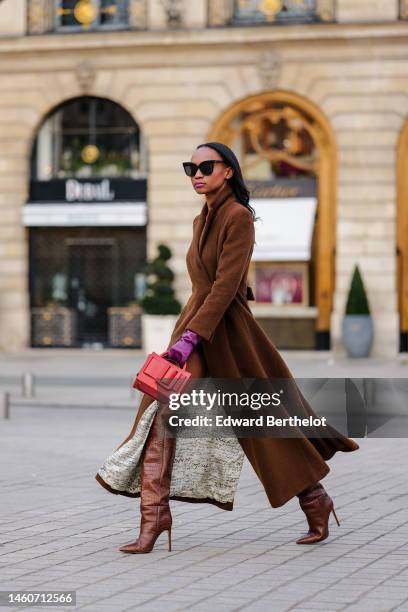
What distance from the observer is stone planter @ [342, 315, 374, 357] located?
28.5 meters

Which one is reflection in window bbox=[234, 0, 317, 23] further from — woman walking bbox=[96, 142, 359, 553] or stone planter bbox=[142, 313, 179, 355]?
woman walking bbox=[96, 142, 359, 553]

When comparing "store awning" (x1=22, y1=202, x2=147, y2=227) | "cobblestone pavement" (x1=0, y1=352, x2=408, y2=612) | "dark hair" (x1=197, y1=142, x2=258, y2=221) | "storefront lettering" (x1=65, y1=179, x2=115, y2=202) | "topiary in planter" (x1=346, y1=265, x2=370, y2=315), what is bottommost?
"cobblestone pavement" (x1=0, y1=352, x2=408, y2=612)

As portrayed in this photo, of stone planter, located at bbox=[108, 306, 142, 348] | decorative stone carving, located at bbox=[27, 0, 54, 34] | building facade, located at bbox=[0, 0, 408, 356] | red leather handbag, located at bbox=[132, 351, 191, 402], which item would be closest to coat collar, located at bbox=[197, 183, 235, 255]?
red leather handbag, located at bbox=[132, 351, 191, 402]

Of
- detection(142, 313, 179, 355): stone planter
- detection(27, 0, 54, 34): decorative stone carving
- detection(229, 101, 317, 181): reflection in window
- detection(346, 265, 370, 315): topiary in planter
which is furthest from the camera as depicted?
detection(27, 0, 54, 34): decorative stone carving

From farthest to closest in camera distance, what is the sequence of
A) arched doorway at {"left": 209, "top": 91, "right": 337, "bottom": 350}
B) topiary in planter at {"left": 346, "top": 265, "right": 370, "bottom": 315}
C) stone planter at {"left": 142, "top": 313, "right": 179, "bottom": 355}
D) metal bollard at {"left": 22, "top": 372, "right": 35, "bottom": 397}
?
1. arched doorway at {"left": 209, "top": 91, "right": 337, "bottom": 350}
2. topiary in planter at {"left": 346, "top": 265, "right": 370, "bottom": 315}
3. stone planter at {"left": 142, "top": 313, "right": 179, "bottom": 355}
4. metal bollard at {"left": 22, "top": 372, "right": 35, "bottom": 397}

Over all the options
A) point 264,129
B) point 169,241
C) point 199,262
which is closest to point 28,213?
point 169,241

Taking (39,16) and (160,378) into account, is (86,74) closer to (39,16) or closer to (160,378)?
(39,16)

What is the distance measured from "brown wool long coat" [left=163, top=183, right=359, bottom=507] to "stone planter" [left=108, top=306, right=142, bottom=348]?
23.2 metres

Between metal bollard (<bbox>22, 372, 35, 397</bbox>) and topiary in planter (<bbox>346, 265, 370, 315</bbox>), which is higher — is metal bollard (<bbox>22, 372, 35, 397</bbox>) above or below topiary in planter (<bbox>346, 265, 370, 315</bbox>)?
below

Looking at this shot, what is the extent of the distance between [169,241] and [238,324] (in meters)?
22.8

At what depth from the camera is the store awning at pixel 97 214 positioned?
1180 inches

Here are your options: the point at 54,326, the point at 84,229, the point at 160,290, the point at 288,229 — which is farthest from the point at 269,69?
the point at 54,326

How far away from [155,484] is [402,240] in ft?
74.8

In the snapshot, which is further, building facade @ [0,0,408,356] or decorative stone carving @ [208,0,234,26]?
decorative stone carving @ [208,0,234,26]
